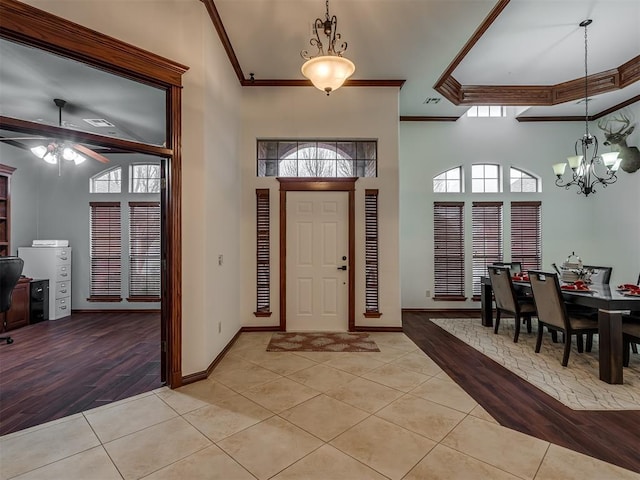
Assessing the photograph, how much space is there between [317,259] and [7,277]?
398 cm

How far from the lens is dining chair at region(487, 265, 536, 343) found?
4.20 meters

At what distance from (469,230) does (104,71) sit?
592cm

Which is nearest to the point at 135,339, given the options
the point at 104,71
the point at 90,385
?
the point at 90,385

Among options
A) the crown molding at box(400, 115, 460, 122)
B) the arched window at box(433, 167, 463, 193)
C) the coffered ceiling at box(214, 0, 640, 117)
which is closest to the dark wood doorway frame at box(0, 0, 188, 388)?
the coffered ceiling at box(214, 0, 640, 117)

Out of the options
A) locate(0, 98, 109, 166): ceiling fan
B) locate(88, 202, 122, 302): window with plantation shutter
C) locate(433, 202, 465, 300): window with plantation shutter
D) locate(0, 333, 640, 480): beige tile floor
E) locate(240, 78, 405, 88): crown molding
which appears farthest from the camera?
locate(433, 202, 465, 300): window with plantation shutter

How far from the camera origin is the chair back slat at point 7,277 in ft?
12.9

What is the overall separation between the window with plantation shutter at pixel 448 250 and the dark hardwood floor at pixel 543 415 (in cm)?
249

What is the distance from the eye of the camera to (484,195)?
6090mm

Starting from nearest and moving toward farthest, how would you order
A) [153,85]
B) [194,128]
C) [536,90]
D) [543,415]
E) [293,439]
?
[293,439] < [543,415] < [153,85] < [194,128] < [536,90]

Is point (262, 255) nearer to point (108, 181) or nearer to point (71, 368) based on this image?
→ point (71, 368)

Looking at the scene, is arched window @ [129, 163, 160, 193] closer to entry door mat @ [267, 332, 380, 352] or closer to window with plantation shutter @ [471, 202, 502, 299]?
entry door mat @ [267, 332, 380, 352]

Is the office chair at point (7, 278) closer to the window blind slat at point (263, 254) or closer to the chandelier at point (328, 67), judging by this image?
the window blind slat at point (263, 254)

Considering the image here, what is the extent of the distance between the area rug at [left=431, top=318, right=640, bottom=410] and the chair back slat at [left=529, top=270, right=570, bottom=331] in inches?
17.2

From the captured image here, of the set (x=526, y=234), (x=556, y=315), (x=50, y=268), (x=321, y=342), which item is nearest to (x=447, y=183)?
(x=526, y=234)
